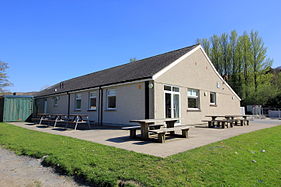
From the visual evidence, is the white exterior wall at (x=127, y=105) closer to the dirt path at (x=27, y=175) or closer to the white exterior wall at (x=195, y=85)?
the white exterior wall at (x=195, y=85)

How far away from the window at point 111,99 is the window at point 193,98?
5354 mm

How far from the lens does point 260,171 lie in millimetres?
3443

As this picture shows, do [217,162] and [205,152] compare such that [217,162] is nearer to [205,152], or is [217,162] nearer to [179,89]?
[205,152]

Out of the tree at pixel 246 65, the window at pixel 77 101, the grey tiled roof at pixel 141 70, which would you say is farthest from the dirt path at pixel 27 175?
the tree at pixel 246 65

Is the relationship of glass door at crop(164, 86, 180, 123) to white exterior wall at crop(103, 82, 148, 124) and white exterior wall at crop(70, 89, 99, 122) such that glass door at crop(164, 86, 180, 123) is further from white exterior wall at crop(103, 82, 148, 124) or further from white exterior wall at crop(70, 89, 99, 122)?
white exterior wall at crop(70, 89, 99, 122)

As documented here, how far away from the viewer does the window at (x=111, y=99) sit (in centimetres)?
1253

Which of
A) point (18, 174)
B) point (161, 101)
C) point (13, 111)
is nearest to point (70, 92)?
point (13, 111)

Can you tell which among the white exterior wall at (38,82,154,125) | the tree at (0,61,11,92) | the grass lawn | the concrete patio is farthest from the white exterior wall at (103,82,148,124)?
the tree at (0,61,11,92)

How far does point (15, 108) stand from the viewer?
720 inches

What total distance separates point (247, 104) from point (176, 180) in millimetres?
32591

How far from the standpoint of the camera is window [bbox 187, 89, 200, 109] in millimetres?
12837

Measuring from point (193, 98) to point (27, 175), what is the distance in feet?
38.0

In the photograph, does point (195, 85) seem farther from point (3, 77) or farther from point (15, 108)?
point (3, 77)

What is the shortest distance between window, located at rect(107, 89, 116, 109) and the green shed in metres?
11.5
